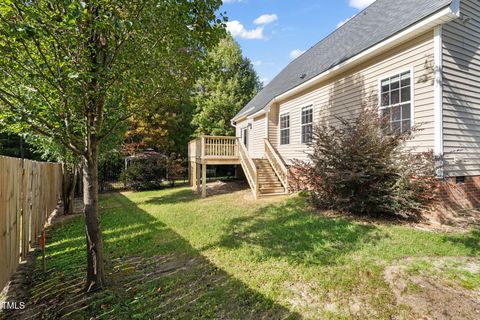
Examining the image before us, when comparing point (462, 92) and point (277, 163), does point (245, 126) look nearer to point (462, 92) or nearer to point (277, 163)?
point (277, 163)

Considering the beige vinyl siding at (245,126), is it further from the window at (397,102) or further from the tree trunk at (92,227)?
the tree trunk at (92,227)

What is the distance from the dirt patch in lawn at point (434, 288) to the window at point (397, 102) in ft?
11.3

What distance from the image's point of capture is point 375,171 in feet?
19.1

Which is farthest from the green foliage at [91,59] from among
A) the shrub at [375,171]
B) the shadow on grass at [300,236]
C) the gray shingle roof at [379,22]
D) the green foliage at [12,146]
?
the green foliage at [12,146]

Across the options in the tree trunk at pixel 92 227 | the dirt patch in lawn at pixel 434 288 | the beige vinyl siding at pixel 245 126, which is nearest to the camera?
the dirt patch in lawn at pixel 434 288

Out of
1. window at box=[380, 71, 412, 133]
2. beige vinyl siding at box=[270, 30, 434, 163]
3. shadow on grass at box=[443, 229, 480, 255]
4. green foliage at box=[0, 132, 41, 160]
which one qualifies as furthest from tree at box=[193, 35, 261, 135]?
shadow on grass at box=[443, 229, 480, 255]

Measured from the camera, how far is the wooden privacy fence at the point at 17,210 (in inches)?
127

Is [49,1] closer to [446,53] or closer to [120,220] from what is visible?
[120,220]

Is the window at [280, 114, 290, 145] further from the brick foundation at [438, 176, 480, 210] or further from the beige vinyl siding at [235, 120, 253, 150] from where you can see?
the brick foundation at [438, 176, 480, 210]

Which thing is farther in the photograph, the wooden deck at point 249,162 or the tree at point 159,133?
the tree at point 159,133

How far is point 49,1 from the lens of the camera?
8.43 ft

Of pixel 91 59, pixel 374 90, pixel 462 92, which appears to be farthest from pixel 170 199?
pixel 462 92

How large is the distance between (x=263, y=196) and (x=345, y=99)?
452 cm

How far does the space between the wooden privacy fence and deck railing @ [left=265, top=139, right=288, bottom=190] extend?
7.92m
